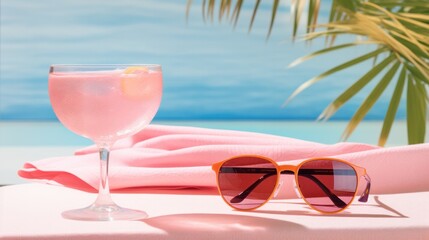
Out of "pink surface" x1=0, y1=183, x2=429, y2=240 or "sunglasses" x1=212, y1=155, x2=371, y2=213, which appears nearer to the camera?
"pink surface" x1=0, y1=183, x2=429, y2=240

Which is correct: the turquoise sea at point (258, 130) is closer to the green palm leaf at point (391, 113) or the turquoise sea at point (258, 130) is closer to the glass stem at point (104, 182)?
the green palm leaf at point (391, 113)

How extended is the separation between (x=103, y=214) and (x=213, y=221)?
0.11m

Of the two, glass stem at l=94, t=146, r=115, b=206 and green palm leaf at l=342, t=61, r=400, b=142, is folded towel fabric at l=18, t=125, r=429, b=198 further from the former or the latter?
green palm leaf at l=342, t=61, r=400, b=142

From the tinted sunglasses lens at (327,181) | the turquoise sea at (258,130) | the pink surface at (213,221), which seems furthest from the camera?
the turquoise sea at (258,130)

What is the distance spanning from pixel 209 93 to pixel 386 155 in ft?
20.7

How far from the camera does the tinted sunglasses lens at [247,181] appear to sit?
2.87 feet

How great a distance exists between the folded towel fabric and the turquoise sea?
5.05 metres

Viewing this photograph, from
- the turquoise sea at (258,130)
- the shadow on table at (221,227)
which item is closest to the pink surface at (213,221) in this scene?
the shadow on table at (221,227)

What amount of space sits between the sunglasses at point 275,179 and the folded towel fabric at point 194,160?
0.26 ft

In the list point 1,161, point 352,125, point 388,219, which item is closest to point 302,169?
point 388,219

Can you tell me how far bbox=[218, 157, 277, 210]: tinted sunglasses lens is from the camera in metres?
0.87

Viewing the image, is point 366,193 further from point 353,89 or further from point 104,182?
point 353,89

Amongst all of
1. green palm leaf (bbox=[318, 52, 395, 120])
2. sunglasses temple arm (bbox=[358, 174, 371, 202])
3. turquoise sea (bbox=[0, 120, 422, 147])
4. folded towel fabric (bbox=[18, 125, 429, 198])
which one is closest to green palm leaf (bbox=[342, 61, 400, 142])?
green palm leaf (bbox=[318, 52, 395, 120])

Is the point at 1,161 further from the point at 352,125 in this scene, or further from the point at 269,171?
the point at 269,171
